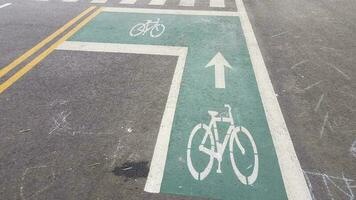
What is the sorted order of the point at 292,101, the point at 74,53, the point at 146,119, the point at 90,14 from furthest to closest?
the point at 90,14 → the point at 74,53 → the point at 292,101 → the point at 146,119

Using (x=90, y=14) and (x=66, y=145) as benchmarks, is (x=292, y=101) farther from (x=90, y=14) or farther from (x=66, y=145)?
(x=90, y=14)

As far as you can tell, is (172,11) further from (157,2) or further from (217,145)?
(217,145)

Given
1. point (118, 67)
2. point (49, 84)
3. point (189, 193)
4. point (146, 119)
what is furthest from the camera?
point (118, 67)

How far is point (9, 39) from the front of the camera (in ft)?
27.1

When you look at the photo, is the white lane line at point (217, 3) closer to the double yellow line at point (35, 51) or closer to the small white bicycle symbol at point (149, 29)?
the small white bicycle symbol at point (149, 29)

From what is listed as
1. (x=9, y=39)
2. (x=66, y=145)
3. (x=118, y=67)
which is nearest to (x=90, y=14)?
(x=9, y=39)

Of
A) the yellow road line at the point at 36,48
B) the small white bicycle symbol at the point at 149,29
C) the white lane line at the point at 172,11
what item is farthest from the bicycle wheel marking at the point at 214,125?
the white lane line at the point at 172,11

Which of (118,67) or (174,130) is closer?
(174,130)

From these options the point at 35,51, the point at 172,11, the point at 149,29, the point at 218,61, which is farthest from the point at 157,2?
the point at 218,61

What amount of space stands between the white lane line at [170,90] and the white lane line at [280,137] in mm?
1604

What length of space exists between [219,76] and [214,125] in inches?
67.3

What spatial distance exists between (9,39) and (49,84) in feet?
10.3

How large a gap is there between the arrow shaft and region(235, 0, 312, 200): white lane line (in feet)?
2.26

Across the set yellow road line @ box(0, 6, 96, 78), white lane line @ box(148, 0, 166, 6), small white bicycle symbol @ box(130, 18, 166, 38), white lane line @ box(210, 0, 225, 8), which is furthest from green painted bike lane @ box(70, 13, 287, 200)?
white lane line @ box(148, 0, 166, 6)
